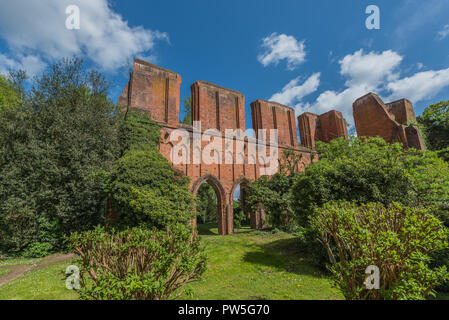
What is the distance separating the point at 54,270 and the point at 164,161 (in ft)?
18.7

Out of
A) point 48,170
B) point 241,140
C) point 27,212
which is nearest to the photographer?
point 27,212

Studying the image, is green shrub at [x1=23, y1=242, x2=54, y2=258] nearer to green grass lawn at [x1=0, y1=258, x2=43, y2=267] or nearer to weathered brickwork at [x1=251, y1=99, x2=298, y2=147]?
green grass lawn at [x1=0, y1=258, x2=43, y2=267]

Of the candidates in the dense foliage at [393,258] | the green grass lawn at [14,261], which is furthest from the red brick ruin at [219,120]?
the dense foliage at [393,258]

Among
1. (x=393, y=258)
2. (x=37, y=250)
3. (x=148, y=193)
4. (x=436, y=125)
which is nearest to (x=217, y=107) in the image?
(x=148, y=193)

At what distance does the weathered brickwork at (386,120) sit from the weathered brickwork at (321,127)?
91.6 inches

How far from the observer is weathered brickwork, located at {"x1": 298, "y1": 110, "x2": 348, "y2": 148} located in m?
23.1

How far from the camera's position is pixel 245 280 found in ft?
20.1

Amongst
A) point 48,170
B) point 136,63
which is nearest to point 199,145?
point 136,63

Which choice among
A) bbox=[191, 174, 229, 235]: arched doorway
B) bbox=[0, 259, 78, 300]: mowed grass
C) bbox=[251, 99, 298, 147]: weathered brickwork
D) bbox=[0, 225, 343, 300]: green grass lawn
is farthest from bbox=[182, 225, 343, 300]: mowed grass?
bbox=[251, 99, 298, 147]: weathered brickwork

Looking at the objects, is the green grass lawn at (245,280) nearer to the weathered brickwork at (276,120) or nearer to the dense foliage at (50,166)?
the dense foliage at (50,166)

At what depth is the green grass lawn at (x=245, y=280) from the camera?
16.6 ft
